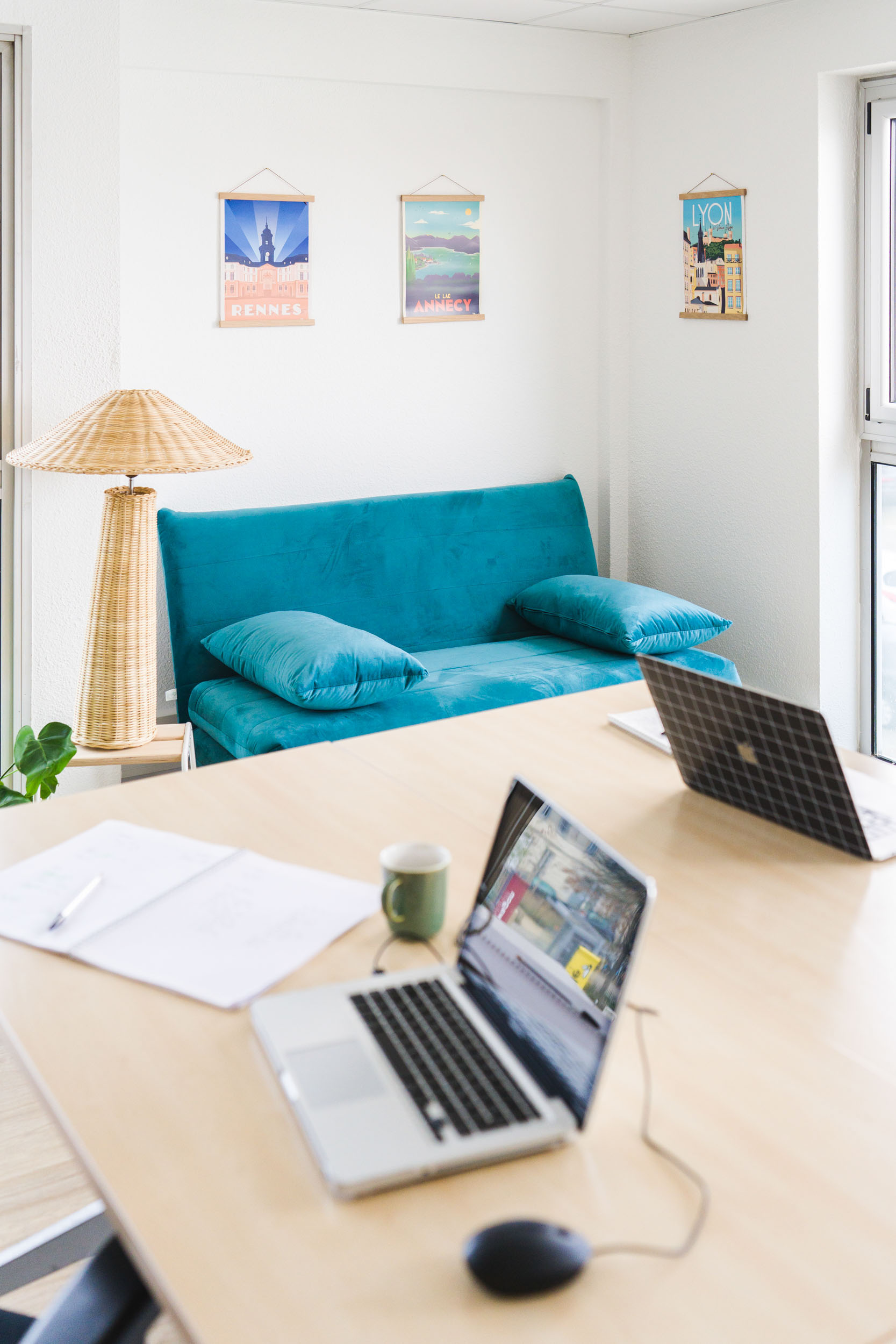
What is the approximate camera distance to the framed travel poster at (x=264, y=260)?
3812mm

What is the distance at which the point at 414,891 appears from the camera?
4.72 ft

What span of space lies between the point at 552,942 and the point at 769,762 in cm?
61

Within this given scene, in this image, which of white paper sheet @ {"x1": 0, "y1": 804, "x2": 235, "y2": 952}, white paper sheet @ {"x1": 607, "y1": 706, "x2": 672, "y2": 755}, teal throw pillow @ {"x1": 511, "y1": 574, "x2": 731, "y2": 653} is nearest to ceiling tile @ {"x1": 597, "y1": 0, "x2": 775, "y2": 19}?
teal throw pillow @ {"x1": 511, "y1": 574, "x2": 731, "y2": 653}

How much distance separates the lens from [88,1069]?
123cm

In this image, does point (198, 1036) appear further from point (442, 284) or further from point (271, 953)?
point (442, 284)

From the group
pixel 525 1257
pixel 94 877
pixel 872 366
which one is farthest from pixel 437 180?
pixel 525 1257

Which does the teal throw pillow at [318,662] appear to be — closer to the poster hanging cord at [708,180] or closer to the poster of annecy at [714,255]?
the poster of annecy at [714,255]

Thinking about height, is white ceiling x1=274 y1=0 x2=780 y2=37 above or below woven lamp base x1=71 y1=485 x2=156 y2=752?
above

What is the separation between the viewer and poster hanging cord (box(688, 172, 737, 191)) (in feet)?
13.5

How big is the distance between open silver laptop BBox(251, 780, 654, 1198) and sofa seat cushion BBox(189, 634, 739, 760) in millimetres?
1798

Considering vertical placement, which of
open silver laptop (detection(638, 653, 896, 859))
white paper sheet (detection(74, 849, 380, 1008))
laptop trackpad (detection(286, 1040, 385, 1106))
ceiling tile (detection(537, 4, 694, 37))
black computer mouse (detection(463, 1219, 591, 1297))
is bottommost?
black computer mouse (detection(463, 1219, 591, 1297))

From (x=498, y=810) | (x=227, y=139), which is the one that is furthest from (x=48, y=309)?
(x=498, y=810)

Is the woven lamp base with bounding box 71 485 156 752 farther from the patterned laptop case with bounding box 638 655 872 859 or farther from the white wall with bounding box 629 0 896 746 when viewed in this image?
the white wall with bounding box 629 0 896 746

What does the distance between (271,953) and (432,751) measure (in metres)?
0.77
